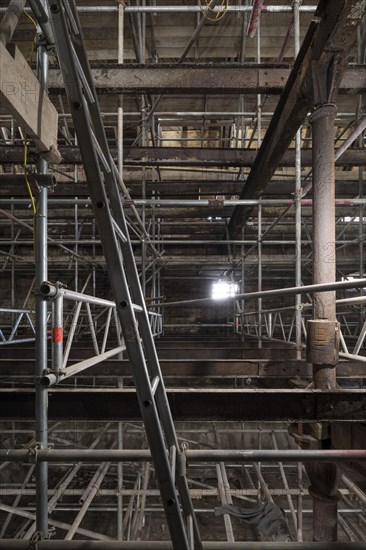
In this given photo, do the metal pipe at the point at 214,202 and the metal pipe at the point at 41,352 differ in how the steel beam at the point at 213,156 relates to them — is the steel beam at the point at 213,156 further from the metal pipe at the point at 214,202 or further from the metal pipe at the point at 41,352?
the metal pipe at the point at 41,352

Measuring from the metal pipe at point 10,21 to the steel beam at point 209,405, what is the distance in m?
2.03

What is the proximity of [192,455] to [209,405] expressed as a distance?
77 centimetres

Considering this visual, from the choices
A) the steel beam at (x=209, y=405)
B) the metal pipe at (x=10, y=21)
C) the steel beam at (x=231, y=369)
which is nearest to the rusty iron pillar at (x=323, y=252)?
the steel beam at (x=209, y=405)

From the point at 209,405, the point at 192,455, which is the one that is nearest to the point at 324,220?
the point at 209,405

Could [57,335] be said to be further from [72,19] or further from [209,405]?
[72,19]

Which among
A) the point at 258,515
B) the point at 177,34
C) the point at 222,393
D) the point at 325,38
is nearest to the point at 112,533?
the point at 258,515

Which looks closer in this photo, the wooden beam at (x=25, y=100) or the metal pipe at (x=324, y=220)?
the wooden beam at (x=25, y=100)

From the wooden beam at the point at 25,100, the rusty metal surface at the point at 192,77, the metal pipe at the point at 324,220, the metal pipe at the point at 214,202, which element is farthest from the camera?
the metal pipe at the point at 214,202

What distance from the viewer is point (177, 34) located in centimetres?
518

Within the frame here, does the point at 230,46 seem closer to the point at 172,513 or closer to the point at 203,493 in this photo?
the point at 172,513

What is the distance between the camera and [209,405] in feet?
7.30

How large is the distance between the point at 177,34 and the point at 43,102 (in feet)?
16.3

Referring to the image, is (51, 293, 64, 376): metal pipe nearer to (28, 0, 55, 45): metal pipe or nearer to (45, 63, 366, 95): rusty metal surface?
(28, 0, 55, 45): metal pipe

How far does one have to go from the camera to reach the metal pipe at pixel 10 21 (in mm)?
1281
